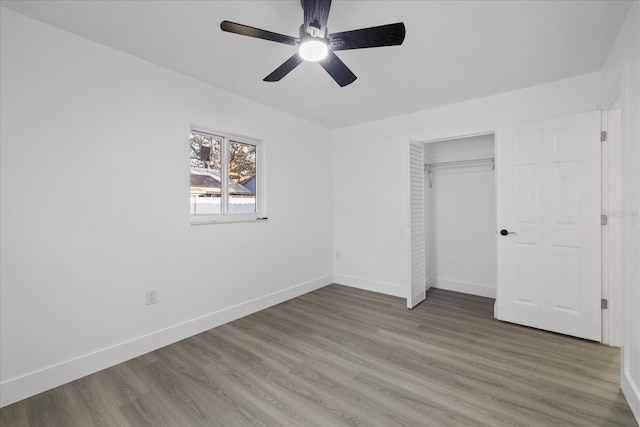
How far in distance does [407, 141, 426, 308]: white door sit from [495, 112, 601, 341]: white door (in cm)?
86

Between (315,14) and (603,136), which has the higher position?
(315,14)

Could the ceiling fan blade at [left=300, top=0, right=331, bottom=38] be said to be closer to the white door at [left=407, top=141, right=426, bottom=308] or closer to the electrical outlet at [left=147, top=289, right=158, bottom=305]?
the white door at [left=407, top=141, right=426, bottom=308]

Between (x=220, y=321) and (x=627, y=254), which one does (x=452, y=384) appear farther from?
(x=220, y=321)

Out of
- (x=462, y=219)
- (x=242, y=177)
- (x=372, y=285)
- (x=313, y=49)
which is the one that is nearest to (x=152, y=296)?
(x=242, y=177)

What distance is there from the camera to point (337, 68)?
78.2 inches

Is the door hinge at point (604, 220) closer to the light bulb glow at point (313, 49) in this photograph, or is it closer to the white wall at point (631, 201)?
the white wall at point (631, 201)

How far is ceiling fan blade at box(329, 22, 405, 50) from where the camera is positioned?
1571mm

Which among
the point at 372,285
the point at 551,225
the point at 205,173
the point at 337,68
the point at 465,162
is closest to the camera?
the point at 337,68

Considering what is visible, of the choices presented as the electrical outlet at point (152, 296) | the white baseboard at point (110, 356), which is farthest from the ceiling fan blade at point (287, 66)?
the white baseboard at point (110, 356)

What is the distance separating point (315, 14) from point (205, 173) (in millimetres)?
1970

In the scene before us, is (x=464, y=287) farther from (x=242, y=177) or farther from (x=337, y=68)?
(x=337, y=68)

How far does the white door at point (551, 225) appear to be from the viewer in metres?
2.60

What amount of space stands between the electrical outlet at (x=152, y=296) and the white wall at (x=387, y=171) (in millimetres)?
2684

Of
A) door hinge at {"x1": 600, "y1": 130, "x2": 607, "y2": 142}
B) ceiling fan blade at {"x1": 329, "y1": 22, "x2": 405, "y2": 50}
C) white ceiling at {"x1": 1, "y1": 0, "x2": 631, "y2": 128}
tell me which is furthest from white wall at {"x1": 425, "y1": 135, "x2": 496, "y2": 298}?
ceiling fan blade at {"x1": 329, "y1": 22, "x2": 405, "y2": 50}
